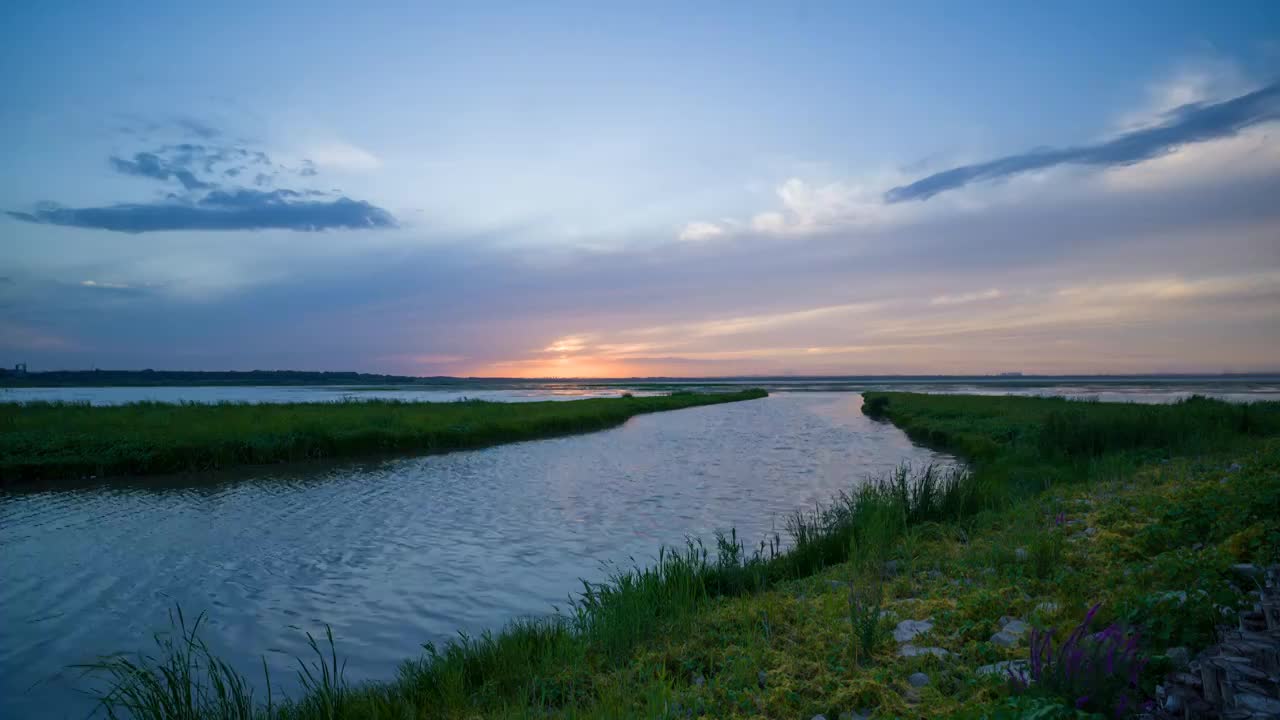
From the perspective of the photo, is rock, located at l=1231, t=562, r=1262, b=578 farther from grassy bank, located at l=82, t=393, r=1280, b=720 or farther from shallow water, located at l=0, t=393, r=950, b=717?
shallow water, located at l=0, t=393, r=950, b=717

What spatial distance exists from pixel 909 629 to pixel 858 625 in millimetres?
711

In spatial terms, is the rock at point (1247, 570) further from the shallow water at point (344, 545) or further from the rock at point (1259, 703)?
the shallow water at point (344, 545)

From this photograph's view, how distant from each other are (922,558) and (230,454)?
24.9m

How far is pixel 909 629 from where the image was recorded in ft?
21.5

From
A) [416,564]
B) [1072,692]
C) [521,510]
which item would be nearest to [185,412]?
[521,510]

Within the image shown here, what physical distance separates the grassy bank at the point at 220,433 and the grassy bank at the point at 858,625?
1716 cm

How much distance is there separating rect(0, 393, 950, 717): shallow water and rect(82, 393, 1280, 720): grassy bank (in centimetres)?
86

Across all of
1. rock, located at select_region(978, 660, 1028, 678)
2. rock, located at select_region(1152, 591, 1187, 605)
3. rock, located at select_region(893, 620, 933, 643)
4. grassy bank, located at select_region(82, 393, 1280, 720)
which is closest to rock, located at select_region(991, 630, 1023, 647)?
grassy bank, located at select_region(82, 393, 1280, 720)

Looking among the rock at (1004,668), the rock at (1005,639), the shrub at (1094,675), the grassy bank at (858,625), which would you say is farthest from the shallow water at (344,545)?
the shrub at (1094,675)

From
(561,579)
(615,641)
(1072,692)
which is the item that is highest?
(1072,692)

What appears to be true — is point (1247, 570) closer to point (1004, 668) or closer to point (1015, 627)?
point (1015, 627)

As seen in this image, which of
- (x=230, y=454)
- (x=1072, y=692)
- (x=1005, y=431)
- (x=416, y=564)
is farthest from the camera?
(x=1005, y=431)

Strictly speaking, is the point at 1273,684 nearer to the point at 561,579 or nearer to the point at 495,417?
the point at 561,579

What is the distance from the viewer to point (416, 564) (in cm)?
1227
